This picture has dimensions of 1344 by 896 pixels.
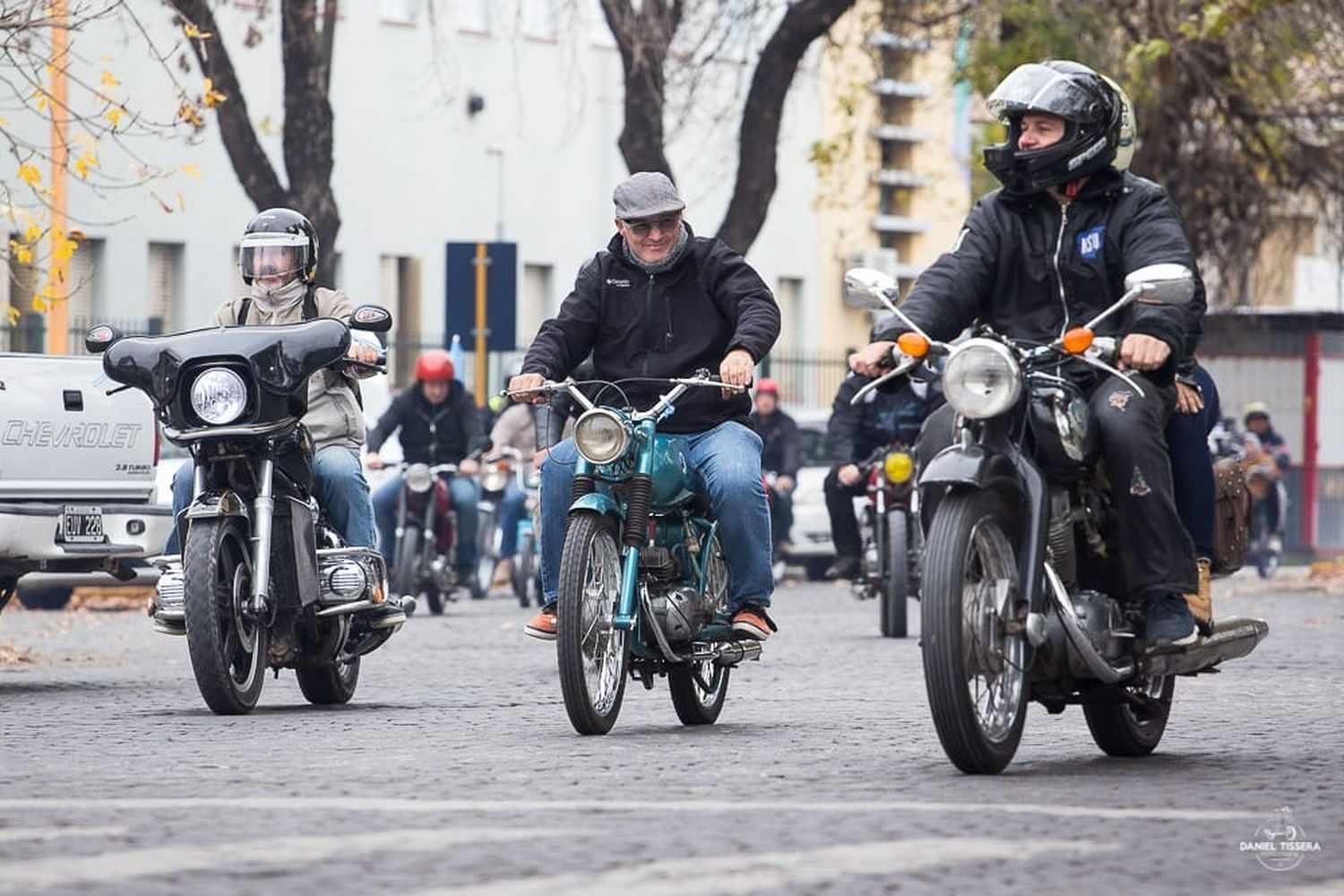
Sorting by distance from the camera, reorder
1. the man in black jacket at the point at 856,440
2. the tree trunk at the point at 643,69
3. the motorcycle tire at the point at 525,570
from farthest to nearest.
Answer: the tree trunk at the point at 643,69, the motorcycle tire at the point at 525,570, the man in black jacket at the point at 856,440

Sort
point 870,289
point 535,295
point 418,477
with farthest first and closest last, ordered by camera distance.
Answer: point 535,295 → point 418,477 → point 870,289

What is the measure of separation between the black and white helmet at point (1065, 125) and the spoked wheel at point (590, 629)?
5.87ft

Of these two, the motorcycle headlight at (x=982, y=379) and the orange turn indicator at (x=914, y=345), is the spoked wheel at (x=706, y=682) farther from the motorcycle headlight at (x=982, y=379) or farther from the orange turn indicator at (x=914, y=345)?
the motorcycle headlight at (x=982, y=379)

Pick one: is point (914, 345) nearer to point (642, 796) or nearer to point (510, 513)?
point (642, 796)

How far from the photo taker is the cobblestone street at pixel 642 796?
647cm

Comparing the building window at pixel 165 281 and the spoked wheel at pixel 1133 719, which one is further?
the building window at pixel 165 281

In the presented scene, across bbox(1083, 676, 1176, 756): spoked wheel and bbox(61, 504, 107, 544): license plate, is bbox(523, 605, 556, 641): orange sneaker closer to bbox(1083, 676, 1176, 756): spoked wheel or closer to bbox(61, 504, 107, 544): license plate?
bbox(1083, 676, 1176, 756): spoked wheel

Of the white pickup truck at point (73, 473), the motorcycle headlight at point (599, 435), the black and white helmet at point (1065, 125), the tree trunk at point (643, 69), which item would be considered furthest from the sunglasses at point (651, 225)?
the tree trunk at point (643, 69)

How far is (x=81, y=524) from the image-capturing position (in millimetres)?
13422

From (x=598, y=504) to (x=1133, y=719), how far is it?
6.03 feet

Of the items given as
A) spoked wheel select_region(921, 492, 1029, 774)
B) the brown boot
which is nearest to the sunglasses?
the brown boot

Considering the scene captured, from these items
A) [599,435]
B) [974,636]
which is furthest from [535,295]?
[974,636]

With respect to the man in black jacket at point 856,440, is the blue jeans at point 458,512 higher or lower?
lower

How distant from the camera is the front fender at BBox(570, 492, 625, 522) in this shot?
9.99 meters
